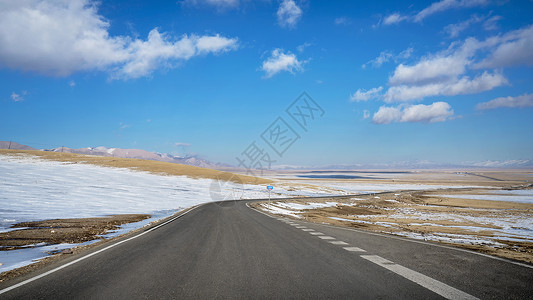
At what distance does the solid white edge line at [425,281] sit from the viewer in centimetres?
458

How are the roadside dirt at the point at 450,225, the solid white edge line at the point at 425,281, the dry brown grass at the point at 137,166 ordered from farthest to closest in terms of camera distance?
the dry brown grass at the point at 137,166 < the roadside dirt at the point at 450,225 < the solid white edge line at the point at 425,281

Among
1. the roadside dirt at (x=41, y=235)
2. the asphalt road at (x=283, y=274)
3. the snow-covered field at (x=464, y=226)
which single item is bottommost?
the snow-covered field at (x=464, y=226)

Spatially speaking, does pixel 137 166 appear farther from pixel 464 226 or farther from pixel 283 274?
pixel 283 274

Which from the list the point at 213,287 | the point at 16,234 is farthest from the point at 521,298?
the point at 16,234

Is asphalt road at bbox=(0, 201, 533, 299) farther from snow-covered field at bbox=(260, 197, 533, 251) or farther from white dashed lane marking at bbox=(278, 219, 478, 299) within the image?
snow-covered field at bbox=(260, 197, 533, 251)

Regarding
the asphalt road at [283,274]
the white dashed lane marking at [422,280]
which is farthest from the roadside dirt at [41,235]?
the white dashed lane marking at [422,280]

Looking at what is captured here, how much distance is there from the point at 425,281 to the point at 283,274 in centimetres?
274

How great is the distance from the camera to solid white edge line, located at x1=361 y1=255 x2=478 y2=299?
A: 4.58 metres

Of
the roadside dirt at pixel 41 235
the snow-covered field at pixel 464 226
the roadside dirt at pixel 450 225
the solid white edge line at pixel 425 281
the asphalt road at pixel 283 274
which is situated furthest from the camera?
the snow-covered field at pixel 464 226

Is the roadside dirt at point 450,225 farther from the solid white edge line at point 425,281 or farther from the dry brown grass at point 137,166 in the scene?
the dry brown grass at point 137,166

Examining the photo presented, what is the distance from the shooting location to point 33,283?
5469 millimetres

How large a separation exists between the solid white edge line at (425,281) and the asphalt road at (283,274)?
0.7 inches

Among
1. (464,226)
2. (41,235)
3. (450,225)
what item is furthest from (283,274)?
(450,225)

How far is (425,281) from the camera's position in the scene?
5.24 m
